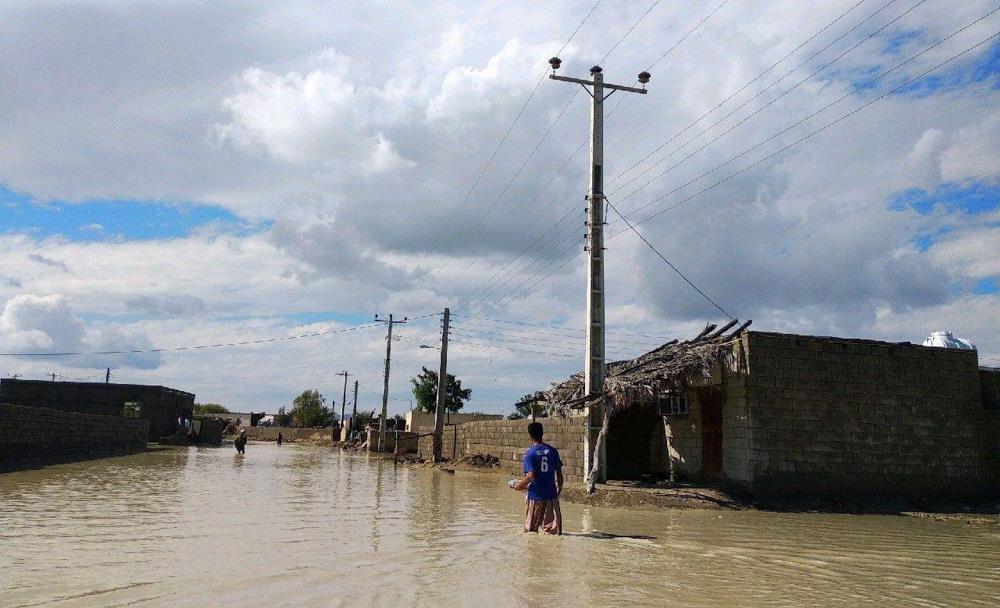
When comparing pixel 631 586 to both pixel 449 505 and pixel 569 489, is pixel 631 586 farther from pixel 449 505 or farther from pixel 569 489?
pixel 569 489

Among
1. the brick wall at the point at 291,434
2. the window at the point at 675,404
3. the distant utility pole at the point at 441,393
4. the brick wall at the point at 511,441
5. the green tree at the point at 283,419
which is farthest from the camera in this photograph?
the green tree at the point at 283,419

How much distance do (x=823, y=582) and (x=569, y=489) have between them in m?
9.81

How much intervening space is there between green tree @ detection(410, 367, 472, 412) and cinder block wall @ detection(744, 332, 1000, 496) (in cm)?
4741

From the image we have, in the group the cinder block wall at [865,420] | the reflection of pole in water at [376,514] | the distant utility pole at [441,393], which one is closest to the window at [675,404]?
the cinder block wall at [865,420]

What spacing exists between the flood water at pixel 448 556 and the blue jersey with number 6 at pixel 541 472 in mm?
581

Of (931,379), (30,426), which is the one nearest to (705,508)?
(931,379)

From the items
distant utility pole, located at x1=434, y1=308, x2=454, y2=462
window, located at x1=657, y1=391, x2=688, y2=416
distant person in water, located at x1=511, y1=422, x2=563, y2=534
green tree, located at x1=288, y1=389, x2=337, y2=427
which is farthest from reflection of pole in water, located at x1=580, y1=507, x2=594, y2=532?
green tree, located at x1=288, y1=389, x2=337, y2=427

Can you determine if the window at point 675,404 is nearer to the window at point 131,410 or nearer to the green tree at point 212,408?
the window at point 131,410

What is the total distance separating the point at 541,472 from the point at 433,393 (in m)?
54.4

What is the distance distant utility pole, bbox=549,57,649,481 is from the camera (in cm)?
1695

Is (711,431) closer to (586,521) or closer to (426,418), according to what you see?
(586,521)

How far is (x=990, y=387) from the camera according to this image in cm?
1681

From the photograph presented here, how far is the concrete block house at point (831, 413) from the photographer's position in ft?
49.7

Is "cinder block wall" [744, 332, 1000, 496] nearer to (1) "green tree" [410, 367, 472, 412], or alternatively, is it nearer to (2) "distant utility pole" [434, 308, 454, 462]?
(2) "distant utility pole" [434, 308, 454, 462]
